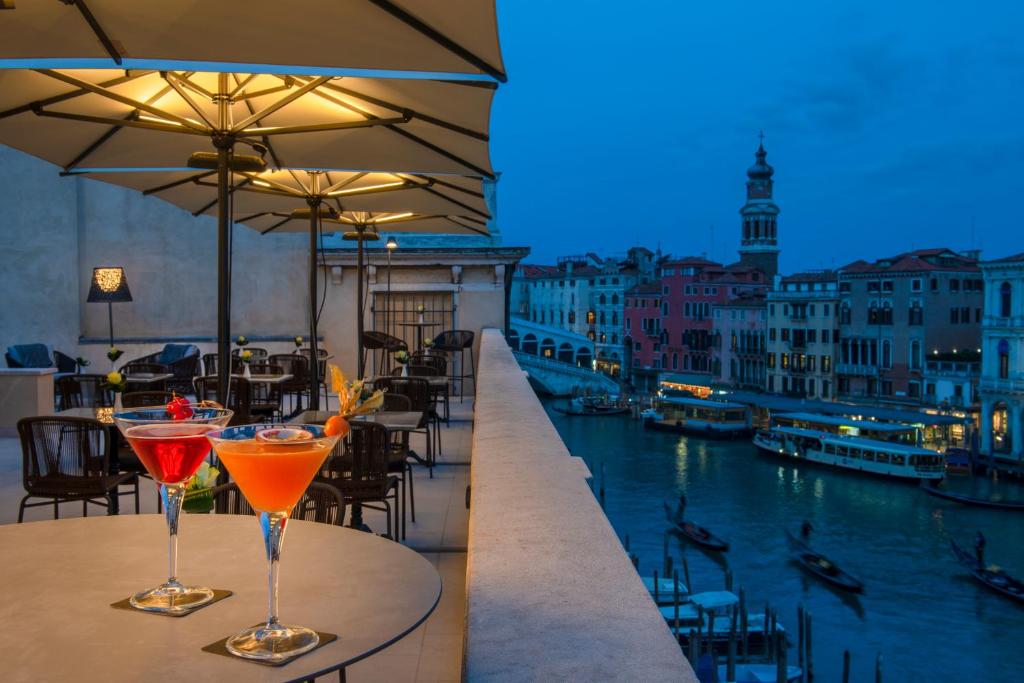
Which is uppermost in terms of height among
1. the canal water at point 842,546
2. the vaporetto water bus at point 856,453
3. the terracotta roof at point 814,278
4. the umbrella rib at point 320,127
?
the terracotta roof at point 814,278

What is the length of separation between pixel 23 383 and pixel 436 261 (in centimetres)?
564

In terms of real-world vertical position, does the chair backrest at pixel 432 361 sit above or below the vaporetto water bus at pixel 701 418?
above

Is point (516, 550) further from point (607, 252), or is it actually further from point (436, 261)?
point (607, 252)

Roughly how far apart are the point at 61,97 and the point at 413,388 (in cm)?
356

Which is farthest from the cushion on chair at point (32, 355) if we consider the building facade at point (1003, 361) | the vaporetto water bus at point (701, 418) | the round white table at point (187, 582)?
the vaporetto water bus at point (701, 418)

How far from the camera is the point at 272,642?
46.3 inches

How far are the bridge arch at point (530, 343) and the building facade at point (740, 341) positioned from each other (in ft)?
51.4

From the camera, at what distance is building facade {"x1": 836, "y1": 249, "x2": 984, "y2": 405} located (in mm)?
60688

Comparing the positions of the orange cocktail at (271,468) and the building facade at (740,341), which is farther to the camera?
the building facade at (740,341)

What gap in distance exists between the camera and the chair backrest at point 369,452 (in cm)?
446

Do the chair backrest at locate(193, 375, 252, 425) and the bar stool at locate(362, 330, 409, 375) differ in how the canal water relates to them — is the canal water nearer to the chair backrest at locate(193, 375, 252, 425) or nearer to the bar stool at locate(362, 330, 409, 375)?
the bar stool at locate(362, 330, 409, 375)

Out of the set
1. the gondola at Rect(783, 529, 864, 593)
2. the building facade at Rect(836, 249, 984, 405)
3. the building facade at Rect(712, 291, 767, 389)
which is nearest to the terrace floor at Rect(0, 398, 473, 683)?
the gondola at Rect(783, 529, 864, 593)

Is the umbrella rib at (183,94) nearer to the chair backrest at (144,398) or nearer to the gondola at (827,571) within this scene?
the chair backrest at (144,398)

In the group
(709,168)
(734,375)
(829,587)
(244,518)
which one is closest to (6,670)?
(244,518)
